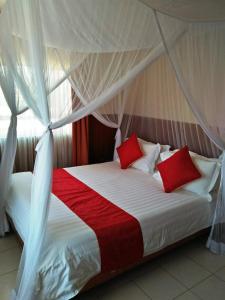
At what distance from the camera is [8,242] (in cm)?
262

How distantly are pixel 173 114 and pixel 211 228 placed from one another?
1474mm

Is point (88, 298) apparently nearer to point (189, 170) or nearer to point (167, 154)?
point (189, 170)

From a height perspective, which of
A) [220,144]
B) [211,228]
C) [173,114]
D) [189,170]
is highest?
[173,114]

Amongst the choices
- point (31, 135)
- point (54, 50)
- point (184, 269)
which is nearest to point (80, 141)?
point (31, 135)

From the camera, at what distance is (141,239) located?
2.10 metres

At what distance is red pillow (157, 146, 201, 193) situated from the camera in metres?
2.72

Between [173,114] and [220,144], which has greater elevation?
[173,114]

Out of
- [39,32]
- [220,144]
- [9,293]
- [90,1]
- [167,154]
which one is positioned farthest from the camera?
[167,154]

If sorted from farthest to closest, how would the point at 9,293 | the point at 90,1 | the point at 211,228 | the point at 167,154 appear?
the point at 167,154, the point at 211,228, the point at 9,293, the point at 90,1

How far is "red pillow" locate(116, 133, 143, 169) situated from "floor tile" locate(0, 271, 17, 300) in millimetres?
1980

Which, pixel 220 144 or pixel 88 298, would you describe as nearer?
pixel 88 298

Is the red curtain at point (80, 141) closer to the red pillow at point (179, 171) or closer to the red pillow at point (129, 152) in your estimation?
the red pillow at point (129, 152)

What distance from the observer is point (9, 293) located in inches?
77.5

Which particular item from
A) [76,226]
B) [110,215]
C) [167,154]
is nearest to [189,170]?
[167,154]
